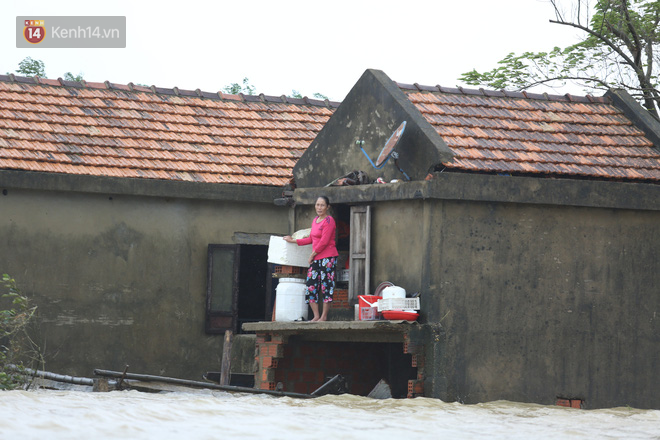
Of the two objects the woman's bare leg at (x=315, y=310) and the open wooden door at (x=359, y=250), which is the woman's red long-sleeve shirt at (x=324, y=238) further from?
the woman's bare leg at (x=315, y=310)

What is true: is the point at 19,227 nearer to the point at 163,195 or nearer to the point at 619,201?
the point at 163,195

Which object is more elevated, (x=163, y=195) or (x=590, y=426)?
(x=163, y=195)

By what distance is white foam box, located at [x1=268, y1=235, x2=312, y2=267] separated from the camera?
13.7m

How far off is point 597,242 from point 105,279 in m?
6.83

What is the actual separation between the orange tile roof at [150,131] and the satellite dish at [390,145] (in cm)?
263

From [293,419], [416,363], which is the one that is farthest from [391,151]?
[293,419]

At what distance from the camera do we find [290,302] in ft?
44.4

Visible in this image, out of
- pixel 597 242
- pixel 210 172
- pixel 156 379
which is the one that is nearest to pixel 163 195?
pixel 210 172

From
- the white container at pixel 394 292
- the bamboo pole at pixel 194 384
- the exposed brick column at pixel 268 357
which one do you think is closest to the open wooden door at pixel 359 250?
the white container at pixel 394 292

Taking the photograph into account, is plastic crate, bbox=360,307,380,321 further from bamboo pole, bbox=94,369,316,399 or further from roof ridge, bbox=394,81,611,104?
roof ridge, bbox=394,81,611,104

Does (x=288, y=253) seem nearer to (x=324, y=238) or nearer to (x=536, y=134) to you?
(x=324, y=238)

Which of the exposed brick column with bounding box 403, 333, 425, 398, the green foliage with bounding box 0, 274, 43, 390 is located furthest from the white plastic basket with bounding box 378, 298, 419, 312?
the green foliage with bounding box 0, 274, 43, 390

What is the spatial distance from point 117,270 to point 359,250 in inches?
145

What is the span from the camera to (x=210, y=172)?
15.3 metres
